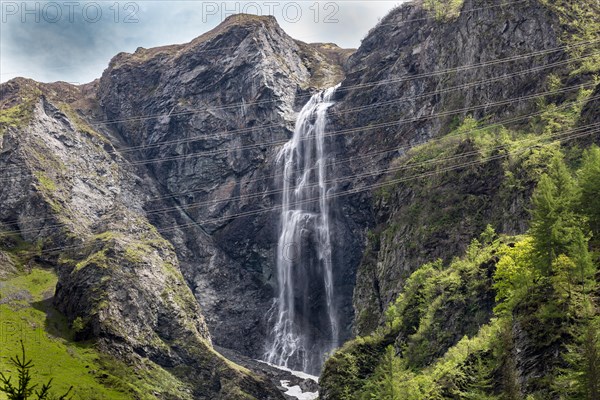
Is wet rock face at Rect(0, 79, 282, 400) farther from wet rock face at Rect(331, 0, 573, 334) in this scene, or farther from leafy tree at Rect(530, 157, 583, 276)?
leafy tree at Rect(530, 157, 583, 276)

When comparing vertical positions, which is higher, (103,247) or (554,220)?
(103,247)

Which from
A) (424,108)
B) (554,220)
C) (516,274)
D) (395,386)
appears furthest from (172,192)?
(554,220)

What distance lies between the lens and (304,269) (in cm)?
11781

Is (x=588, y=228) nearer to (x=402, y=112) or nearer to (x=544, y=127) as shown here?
(x=544, y=127)

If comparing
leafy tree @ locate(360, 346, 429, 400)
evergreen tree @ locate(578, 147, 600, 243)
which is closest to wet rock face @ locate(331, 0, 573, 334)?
evergreen tree @ locate(578, 147, 600, 243)

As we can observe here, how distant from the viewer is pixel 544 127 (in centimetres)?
7856

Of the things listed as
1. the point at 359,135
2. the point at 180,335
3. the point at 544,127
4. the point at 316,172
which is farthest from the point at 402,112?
the point at 180,335

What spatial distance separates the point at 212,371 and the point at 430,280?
50581 mm

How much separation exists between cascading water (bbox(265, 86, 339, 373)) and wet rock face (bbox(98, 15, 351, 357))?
421 centimetres

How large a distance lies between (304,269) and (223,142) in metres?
49.1

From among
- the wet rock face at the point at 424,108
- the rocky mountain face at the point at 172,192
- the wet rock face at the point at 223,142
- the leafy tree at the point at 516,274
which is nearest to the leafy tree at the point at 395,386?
the leafy tree at the point at 516,274

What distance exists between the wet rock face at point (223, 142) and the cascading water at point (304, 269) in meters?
4.21

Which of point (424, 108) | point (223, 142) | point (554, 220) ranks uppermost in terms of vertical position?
point (223, 142)

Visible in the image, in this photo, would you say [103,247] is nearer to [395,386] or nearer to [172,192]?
[172,192]
